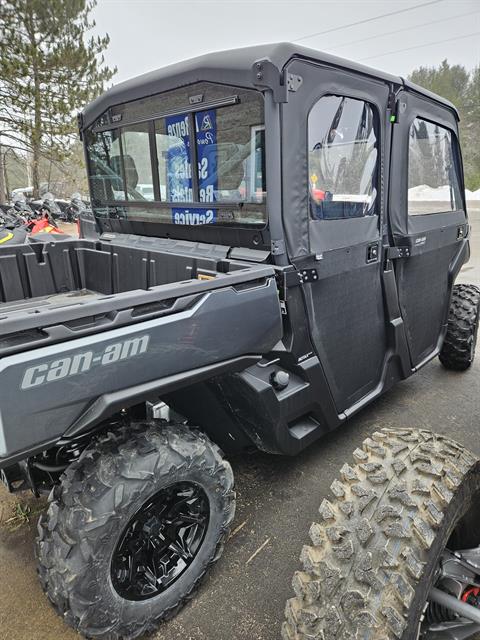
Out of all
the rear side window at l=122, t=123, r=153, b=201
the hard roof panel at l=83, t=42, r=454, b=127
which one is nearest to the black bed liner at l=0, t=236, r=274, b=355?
the rear side window at l=122, t=123, r=153, b=201

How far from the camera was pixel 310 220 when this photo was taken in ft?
7.70

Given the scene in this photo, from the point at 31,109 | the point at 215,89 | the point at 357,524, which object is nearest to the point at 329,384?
the point at 357,524

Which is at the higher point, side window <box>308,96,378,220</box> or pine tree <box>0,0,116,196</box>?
pine tree <box>0,0,116,196</box>

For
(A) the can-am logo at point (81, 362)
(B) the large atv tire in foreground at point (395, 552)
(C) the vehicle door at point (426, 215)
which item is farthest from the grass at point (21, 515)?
(C) the vehicle door at point (426, 215)

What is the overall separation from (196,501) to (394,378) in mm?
1900

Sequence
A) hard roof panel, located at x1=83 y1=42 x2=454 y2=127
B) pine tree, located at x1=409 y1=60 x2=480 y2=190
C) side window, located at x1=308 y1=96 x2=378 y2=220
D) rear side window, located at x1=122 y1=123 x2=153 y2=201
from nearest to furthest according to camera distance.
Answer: hard roof panel, located at x1=83 y1=42 x2=454 y2=127 → side window, located at x1=308 y1=96 x2=378 y2=220 → rear side window, located at x1=122 y1=123 x2=153 y2=201 → pine tree, located at x1=409 y1=60 x2=480 y2=190

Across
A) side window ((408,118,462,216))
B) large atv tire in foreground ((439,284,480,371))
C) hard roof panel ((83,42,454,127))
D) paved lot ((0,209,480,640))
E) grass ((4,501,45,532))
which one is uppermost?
hard roof panel ((83,42,454,127))

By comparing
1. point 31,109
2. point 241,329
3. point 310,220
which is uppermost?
point 31,109

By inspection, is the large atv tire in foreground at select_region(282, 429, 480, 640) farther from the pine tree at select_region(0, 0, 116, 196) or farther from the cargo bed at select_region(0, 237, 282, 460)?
the pine tree at select_region(0, 0, 116, 196)

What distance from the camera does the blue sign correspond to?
8.02ft

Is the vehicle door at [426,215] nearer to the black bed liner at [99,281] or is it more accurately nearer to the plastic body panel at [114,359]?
the black bed liner at [99,281]

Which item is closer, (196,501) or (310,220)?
(196,501)

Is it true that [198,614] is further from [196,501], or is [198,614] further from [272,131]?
[272,131]

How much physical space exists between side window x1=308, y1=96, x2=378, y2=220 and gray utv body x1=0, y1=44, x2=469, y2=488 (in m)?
0.05
